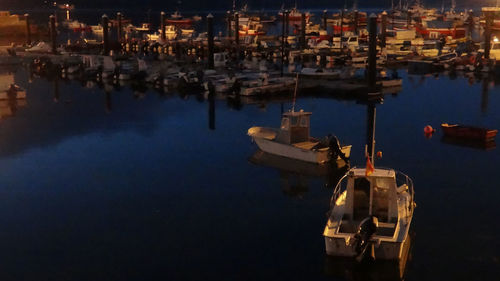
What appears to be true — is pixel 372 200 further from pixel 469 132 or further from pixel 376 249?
pixel 469 132

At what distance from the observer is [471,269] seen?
15.1 m

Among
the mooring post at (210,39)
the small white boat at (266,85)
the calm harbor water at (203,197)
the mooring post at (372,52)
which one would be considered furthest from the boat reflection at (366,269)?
the mooring post at (210,39)

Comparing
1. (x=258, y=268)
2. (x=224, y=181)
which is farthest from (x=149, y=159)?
(x=258, y=268)

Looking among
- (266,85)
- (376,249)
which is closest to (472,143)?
(376,249)

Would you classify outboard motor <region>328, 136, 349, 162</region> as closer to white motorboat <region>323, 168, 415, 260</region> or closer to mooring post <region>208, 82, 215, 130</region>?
white motorboat <region>323, 168, 415, 260</region>

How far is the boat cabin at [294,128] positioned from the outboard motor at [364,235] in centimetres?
1016

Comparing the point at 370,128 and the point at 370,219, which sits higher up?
the point at 370,219

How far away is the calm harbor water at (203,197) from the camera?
1559 centimetres

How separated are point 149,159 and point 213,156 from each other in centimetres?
245

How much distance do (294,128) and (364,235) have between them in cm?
1040

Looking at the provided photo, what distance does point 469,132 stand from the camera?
27250 millimetres

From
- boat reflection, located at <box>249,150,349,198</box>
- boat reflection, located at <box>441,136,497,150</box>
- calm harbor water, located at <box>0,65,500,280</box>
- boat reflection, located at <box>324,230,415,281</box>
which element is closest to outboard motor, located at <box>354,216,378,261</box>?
boat reflection, located at <box>324,230,415,281</box>

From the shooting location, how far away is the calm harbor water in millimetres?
Answer: 15594

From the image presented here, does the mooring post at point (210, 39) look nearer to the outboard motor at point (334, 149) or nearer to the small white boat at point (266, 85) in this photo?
the small white boat at point (266, 85)
